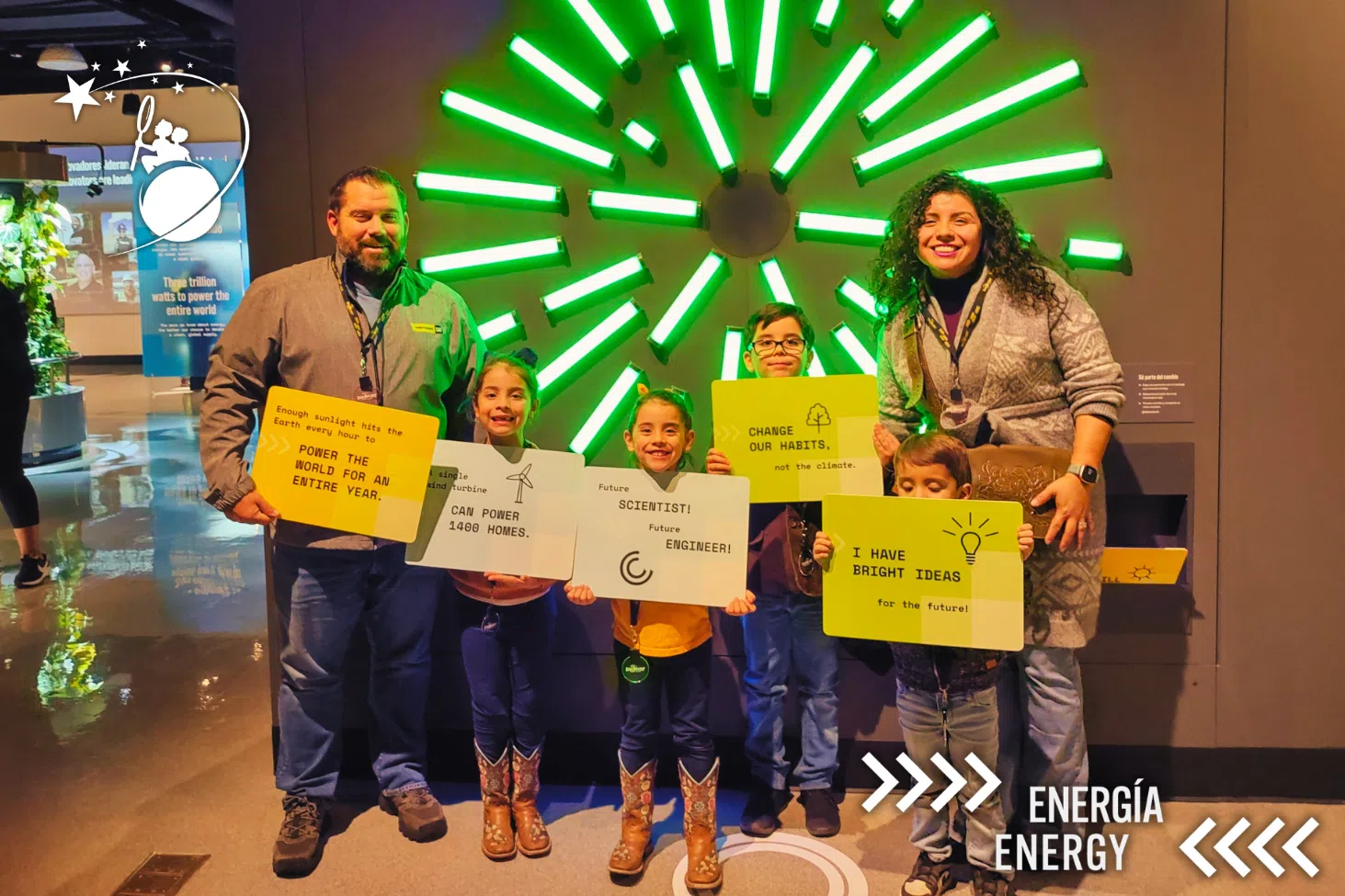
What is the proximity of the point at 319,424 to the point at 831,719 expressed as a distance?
163 centimetres

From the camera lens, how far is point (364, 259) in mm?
2518

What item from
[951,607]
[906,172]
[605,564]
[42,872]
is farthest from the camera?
[906,172]

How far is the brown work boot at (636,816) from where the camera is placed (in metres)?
2.43

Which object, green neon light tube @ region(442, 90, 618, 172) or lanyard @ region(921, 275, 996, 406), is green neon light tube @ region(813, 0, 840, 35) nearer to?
green neon light tube @ region(442, 90, 618, 172)

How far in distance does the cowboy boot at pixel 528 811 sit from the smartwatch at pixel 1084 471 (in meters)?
1.58

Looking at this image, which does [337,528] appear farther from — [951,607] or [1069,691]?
[1069,691]

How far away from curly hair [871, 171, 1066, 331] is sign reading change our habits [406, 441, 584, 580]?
0.98 m

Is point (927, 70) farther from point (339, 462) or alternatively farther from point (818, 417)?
point (339, 462)

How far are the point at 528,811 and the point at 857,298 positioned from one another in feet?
5.83

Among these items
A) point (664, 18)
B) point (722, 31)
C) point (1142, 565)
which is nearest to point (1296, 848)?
point (1142, 565)

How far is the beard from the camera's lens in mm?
2508

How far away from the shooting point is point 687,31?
283cm

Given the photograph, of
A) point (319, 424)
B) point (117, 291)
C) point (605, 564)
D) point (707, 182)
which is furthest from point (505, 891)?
point (117, 291)

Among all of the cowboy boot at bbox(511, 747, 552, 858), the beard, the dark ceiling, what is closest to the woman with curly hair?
the cowboy boot at bbox(511, 747, 552, 858)
